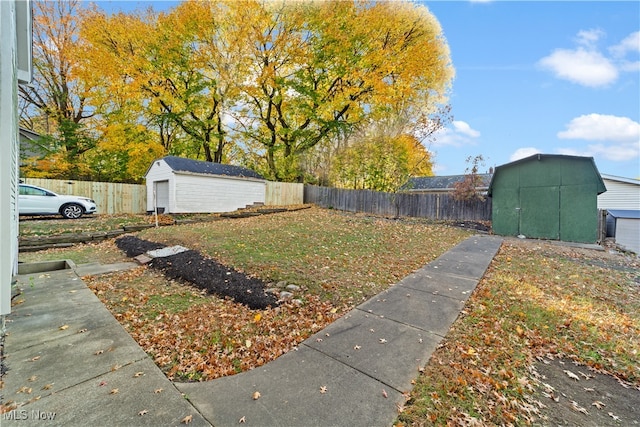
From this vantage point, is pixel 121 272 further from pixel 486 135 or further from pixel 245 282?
pixel 486 135

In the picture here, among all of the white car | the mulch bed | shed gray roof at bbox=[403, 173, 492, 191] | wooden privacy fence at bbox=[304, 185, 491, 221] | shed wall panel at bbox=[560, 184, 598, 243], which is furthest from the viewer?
shed gray roof at bbox=[403, 173, 492, 191]

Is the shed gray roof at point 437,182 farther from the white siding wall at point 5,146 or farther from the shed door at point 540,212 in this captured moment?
the white siding wall at point 5,146

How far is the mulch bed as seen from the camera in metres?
4.21

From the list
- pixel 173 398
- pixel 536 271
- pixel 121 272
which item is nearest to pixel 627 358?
pixel 536 271

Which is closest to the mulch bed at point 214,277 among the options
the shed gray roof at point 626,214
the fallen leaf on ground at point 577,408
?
the fallen leaf on ground at point 577,408

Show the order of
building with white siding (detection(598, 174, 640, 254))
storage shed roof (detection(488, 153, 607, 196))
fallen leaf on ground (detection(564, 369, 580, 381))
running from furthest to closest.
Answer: building with white siding (detection(598, 174, 640, 254))
storage shed roof (detection(488, 153, 607, 196))
fallen leaf on ground (detection(564, 369, 580, 381))

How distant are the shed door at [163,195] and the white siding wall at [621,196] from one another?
78.0 ft

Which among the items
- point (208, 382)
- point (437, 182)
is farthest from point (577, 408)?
point (437, 182)

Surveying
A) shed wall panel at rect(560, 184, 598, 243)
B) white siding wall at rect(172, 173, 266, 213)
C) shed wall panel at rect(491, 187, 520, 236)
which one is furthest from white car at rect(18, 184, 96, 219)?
shed wall panel at rect(560, 184, 598, 243)

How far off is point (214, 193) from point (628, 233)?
18.3 metres

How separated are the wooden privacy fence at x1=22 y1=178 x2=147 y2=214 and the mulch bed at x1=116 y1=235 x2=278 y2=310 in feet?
29.4

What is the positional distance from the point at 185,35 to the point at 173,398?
20.0 m

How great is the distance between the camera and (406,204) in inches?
597

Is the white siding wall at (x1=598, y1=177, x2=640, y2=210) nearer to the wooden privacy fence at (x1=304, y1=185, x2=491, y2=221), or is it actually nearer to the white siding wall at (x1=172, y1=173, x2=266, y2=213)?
the wooden privacy fence at (x1=304, y1=185, x2=491, y2=221)
